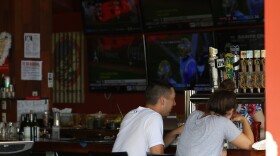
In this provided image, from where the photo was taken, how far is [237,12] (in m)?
7.13

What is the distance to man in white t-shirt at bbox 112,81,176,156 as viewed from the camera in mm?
4500

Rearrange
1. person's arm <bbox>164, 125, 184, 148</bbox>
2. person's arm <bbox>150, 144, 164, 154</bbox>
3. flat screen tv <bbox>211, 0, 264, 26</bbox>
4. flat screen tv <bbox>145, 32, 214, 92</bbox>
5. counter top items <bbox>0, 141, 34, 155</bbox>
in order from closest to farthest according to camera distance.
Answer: person's arm <bbox>150, 144, 164, 154</bbox>
person's arm <bbox>164, 125, 184, 148</bbox>
counter top items <bbox>0, 141, 34, 155</bbox>
flat screen tv <bbox>211, 0, 264, 26</bbox>
flat screen tv <bbox>145, 32, 214, 92</bbox>

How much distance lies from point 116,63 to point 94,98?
71 centimetres

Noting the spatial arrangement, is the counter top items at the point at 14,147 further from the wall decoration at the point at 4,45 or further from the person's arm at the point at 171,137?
the wall decoration at the point at 4,45

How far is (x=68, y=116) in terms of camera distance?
24.4 ft

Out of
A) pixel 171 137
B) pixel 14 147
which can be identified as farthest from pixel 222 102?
pixel 14 147

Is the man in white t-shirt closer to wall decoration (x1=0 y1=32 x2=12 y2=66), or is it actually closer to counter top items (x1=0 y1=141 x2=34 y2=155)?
counter top items (x1=0 y1=141 x2=34 y2=155)

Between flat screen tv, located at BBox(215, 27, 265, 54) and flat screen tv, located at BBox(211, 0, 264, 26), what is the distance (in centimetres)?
13

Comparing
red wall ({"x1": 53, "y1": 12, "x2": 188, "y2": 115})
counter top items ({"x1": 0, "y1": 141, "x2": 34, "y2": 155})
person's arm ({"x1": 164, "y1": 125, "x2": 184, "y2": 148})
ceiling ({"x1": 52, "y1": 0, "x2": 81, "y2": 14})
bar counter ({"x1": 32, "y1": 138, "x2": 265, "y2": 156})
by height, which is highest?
ceiling ({"x1": 52, "y1": 0, "x2": 81, "y2": 14})

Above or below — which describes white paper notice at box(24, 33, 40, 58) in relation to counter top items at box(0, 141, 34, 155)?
above

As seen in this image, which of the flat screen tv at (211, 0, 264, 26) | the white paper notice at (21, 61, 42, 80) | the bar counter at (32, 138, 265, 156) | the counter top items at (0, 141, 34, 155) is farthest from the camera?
the white paper notice at (21, 61, 42, 80)

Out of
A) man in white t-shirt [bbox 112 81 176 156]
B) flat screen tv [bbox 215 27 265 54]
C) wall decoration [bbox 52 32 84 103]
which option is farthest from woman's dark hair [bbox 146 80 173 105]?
wall decoration [bbox 52 32 84 103]

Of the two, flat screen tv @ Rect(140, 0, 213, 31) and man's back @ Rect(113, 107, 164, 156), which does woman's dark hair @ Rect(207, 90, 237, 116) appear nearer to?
man's back @ Rect(113, 107, 164, 156)

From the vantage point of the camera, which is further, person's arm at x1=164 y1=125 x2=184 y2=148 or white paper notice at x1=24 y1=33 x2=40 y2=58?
white paper notice at x1=24 y1=33 x2=40 y2=58
